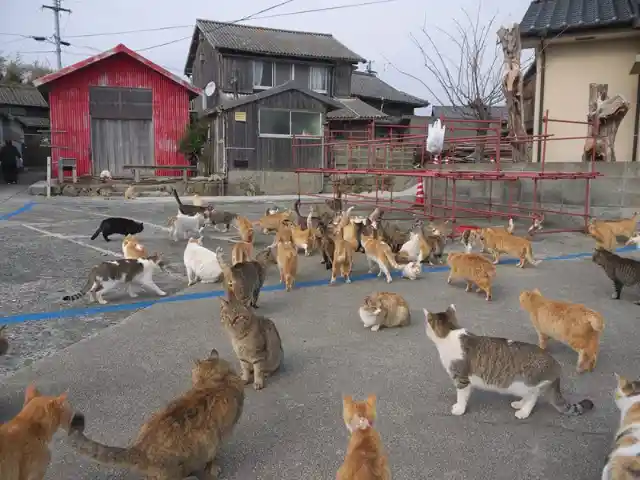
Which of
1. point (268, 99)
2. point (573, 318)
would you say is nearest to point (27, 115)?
point (268, 99)

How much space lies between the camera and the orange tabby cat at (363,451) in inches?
78.5

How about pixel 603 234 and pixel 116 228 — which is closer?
pixel 603 234

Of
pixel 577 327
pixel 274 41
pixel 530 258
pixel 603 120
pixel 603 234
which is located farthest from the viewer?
pixel 274 41

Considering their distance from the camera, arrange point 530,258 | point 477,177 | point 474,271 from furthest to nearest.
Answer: point 477,177 → point 530,258 → point 474,271

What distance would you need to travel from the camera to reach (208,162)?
2127 centimetres

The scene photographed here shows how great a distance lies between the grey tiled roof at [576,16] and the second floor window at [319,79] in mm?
13329

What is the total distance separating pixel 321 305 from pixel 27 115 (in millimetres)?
36693

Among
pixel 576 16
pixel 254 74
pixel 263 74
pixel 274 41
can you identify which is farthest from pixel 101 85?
pixel 576 16

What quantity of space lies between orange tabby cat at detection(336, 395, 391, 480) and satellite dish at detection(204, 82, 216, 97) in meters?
23.4

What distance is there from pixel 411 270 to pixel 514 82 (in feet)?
24.7

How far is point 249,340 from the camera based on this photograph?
11.0 ft

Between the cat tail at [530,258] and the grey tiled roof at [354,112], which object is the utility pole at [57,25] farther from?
the cat tail at [530,258]

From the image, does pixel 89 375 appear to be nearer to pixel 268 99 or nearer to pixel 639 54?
pixel 639 54

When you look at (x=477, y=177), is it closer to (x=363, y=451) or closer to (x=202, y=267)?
(x=202, y=267)
